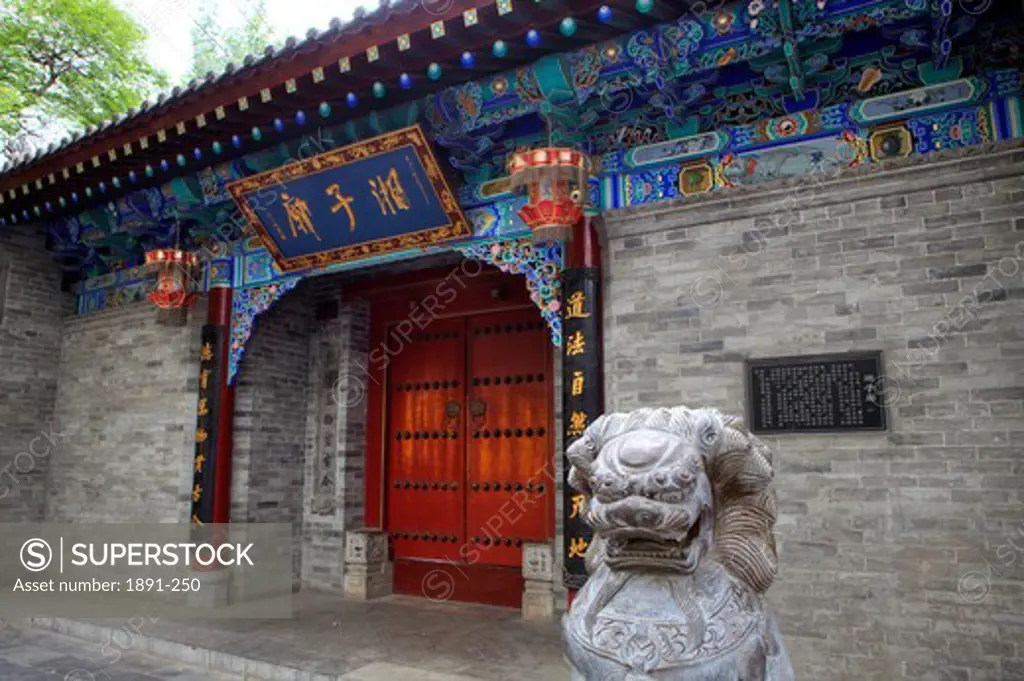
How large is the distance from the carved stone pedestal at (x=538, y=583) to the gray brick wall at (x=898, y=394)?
7.01 ft

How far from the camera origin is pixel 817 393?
403 cm

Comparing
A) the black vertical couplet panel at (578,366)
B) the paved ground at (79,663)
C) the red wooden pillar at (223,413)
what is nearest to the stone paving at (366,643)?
the paved ground at (79,663)

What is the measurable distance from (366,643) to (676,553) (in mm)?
3975

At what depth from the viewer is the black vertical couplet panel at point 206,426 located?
6.53 m

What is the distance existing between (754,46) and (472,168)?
7.03ft

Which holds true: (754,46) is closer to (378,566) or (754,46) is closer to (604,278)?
(604,278)

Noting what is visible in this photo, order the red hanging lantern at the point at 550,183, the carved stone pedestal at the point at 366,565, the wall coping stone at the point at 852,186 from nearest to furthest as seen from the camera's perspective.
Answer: the wall coping stone at the point at 852,186 < the red hanging lantern at the point at 550,183 < the carved stone pedestal at the point at 366,565

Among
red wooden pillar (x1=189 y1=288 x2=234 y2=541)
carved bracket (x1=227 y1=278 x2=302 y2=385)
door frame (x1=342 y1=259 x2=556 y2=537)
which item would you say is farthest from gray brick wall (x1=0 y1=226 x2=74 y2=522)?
door frame (x1=342 y1=259 x2=556 y2=537)

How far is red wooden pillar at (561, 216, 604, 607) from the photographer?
450 centimetres

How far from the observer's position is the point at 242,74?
4.95 meters

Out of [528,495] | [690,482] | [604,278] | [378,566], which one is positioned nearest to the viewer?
[690,482]

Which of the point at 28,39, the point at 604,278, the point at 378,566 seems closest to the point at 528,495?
the point at 378,566

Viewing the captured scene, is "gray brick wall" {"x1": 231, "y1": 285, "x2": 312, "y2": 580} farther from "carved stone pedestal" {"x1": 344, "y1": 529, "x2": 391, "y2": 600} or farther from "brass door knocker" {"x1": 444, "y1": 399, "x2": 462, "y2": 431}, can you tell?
"brass door knocker" {"x1": 444, "y1": 399, "x2": 462, "y2": 431}

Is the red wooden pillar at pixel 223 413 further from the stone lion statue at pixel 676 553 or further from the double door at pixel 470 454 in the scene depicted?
the stone lion statue at pixel 676 553
